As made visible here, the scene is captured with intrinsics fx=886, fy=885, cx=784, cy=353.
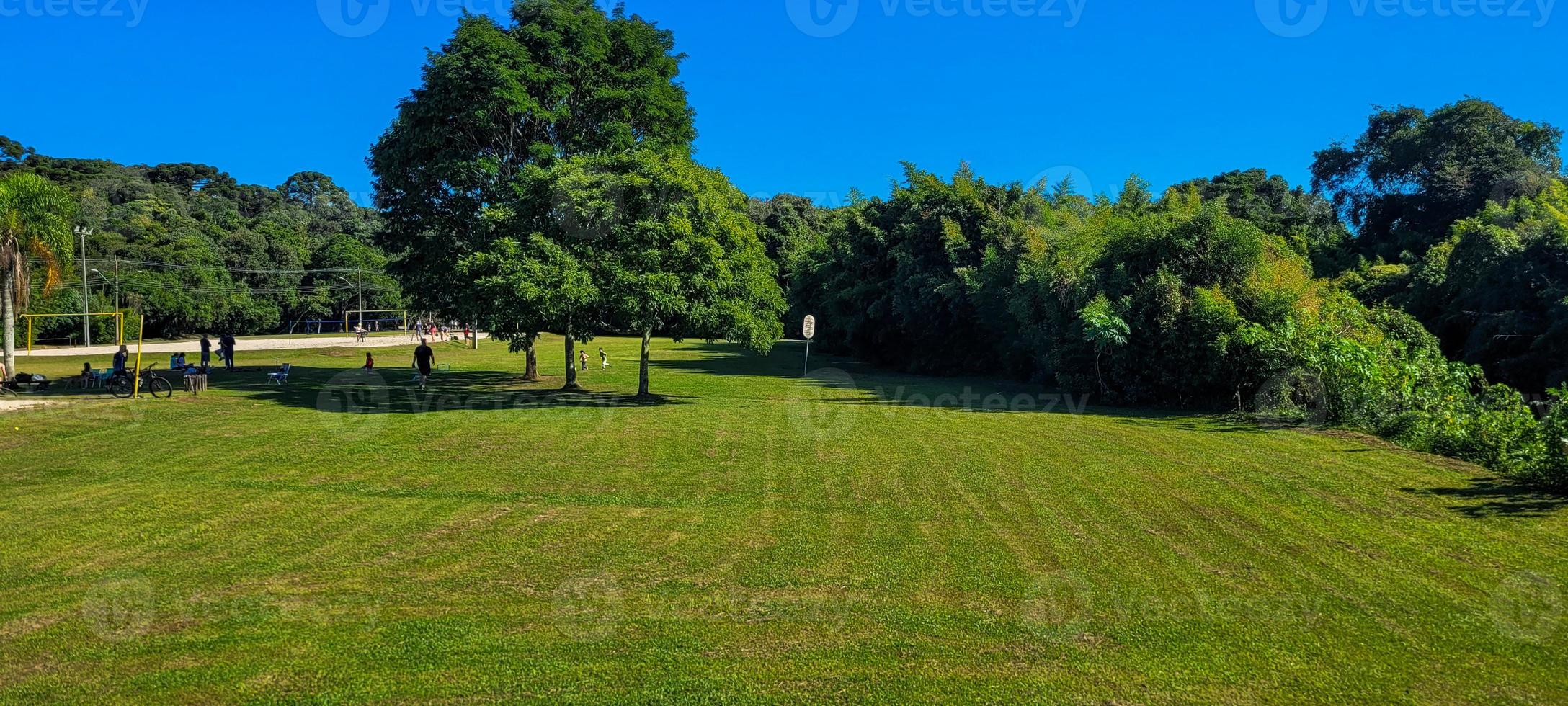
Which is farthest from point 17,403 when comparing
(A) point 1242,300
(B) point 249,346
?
(B) point 249,346

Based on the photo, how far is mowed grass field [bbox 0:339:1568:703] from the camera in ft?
18.2

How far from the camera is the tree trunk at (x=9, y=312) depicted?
23.8 m

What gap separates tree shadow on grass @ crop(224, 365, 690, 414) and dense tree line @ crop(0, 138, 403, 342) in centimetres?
2688

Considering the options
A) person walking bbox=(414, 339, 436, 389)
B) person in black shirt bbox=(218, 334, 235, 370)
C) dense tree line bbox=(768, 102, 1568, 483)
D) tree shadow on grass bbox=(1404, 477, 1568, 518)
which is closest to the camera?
tree shadow on grass bbox=(1404, 477, 1568, 518)

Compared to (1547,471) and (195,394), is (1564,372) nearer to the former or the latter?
(1547,471)

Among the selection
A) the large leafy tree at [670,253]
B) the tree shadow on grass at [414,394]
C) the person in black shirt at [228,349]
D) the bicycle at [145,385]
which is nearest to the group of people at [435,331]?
the person in black shirt at [228,349]

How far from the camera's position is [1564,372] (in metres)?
20.5

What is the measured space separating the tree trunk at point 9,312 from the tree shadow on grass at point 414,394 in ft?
15.5

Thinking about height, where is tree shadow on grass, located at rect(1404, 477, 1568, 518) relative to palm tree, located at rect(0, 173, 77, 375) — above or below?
below

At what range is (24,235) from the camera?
24016mm

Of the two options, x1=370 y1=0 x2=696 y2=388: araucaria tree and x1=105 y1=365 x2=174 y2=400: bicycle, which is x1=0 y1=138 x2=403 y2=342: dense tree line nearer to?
x1=370 y1=0 x2=696 y2=388: araucaria tree

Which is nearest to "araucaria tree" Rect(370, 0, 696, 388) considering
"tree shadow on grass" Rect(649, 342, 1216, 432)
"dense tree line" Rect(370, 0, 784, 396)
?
"dense tree line" Rect(370, 0, 784, 396)

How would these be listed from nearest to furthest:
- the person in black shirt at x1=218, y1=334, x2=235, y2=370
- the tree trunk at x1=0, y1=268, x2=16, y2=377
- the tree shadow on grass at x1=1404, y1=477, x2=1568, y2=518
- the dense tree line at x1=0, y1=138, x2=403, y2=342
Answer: the tree shadow on grass at x1=1404, y1=477, x2=1568, y2=518
the tree trunk at x1=0, y1=268, x2=16, y2=377
the person in black shirt at x1=218, y1=334, x2=235, y2=370
the dense tree line at x1=0, y1=138, x2=403, y2=342

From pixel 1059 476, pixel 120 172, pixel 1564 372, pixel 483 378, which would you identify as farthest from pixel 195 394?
pixel 120 172
